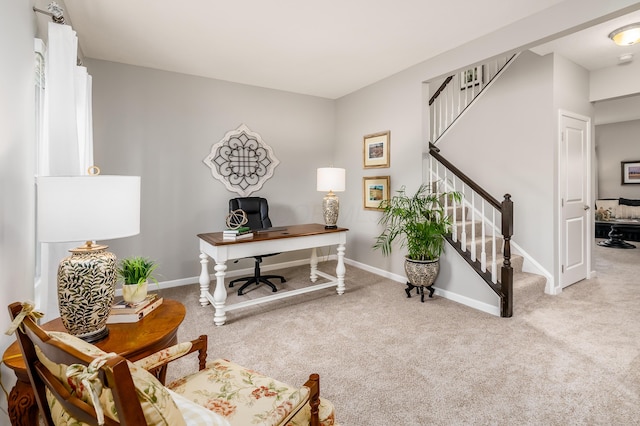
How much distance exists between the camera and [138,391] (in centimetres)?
64

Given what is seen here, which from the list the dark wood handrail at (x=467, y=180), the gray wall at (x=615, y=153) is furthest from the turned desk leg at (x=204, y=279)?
the gray wall at (x=615, y=153)

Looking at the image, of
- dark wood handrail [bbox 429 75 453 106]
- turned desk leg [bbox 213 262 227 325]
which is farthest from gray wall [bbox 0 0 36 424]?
dark wood handrail [bbox 429 75 453 106]

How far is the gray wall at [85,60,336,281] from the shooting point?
364 cm

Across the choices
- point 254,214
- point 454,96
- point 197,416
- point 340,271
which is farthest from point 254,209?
point 197,416

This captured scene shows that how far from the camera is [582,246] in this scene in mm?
4043

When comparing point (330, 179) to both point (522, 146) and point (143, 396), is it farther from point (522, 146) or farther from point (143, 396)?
point (143, 396)

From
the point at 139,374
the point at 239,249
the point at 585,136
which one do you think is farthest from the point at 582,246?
the point at 139,374

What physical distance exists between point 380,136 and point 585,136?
249cm

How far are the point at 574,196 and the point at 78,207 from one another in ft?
15.6

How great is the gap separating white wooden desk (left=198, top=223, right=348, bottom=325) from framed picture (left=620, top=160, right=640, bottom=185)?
7.46m

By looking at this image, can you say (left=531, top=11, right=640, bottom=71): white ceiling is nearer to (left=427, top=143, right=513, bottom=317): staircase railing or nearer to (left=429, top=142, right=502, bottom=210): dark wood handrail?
(left=429, top=142, right=502, bottom=210): dark wood handrail

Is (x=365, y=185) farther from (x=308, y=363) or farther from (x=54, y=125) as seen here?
(x=54, y=125)

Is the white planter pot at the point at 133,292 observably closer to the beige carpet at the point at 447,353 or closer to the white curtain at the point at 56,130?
the white curtain at the point at 56,130

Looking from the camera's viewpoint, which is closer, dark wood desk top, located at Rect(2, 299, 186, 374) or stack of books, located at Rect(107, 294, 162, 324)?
dark wood desk top, located at Rect(2, 299, 186, 374)
